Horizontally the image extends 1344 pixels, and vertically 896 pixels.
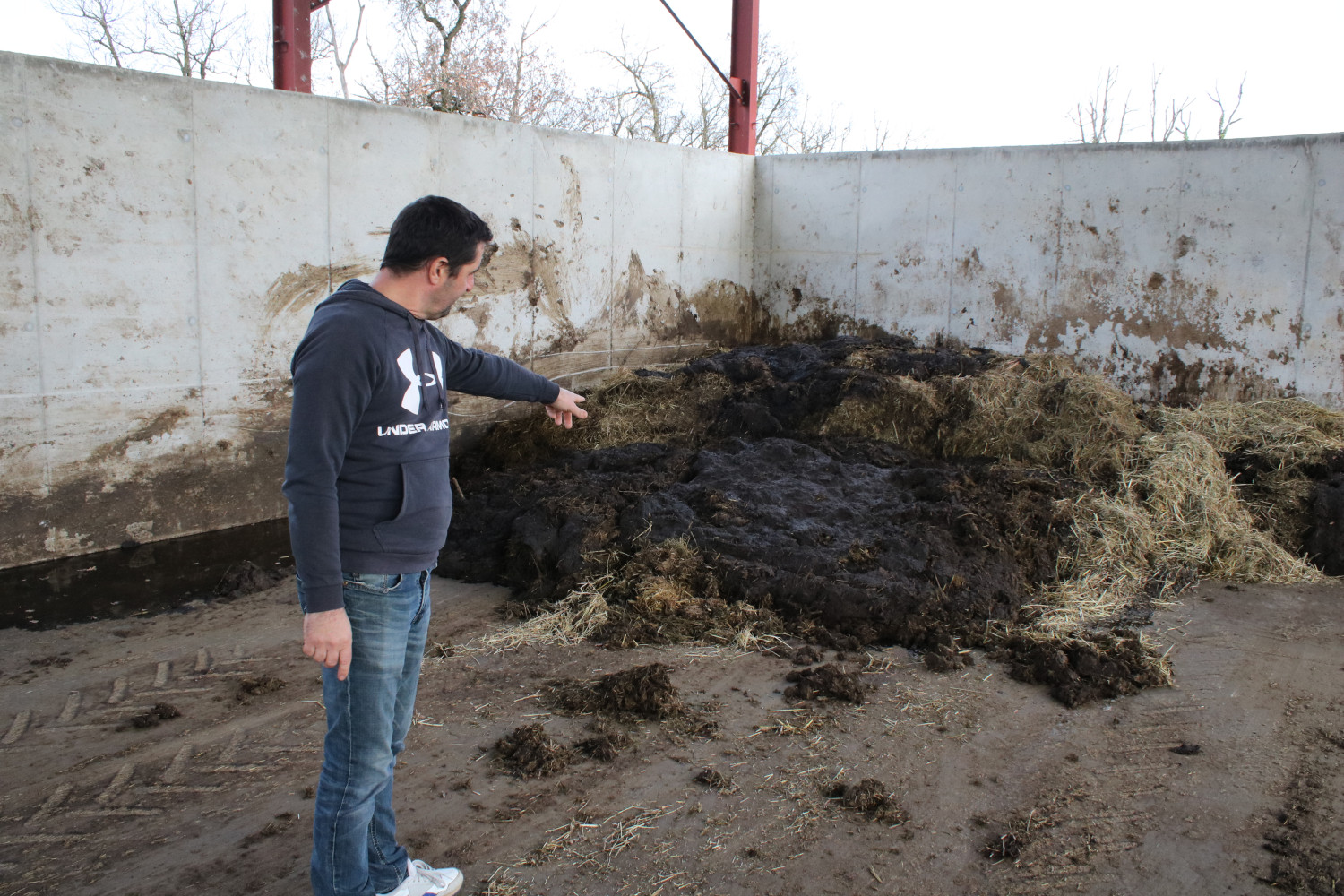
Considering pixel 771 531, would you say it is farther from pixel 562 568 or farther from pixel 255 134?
pixel 255 134

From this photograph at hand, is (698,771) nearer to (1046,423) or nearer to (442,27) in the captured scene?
(1046,423)

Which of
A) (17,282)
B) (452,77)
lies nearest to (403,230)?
(17,282)

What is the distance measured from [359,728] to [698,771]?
1333mm

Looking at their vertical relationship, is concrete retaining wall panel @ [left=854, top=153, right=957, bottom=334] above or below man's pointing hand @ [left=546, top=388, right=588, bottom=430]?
above

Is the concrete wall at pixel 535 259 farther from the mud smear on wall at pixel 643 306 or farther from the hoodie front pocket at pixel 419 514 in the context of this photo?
the hoodie front pocket at pixel 419 514

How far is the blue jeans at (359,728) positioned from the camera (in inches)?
82.7

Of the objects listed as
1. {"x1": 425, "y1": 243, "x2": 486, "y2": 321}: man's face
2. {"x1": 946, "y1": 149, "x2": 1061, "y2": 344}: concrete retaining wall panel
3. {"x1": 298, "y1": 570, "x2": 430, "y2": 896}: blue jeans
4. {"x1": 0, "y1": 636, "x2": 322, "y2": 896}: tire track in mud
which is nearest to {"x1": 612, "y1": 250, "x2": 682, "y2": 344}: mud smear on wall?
{"x1": 946, "y1": 149, "x2": 1061, "y2": 344}: concrete retaining wall panel

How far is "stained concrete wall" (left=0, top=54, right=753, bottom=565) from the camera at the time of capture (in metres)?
5.05

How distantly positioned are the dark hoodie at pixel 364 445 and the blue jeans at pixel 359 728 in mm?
79

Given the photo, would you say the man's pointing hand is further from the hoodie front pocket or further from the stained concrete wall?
the stained concrete wall

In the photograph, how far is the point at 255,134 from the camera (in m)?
5.80

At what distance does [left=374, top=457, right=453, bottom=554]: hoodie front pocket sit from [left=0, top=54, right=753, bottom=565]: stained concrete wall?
4.08m

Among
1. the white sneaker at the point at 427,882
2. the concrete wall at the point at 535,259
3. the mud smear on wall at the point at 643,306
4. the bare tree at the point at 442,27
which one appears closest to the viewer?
the white sneaker at the point at 427,882

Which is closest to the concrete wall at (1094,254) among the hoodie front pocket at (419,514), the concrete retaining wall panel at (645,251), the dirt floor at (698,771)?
the concrete retaining wall panel at (645,251)
